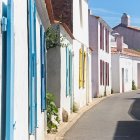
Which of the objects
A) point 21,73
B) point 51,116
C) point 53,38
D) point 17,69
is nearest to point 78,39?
point 53,38

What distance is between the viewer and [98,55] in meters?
33.4

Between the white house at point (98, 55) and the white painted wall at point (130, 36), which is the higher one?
the white painted wall at point (130, 36)

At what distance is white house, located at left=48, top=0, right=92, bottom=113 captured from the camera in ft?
54.2

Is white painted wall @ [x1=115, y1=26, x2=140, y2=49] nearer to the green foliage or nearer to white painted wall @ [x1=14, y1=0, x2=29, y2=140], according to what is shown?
the green foliage

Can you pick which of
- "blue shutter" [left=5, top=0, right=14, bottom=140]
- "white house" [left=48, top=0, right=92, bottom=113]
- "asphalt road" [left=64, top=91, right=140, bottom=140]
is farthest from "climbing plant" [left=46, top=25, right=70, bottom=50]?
"blue shutter" [left=5, top=0, right=14, bottom=140]

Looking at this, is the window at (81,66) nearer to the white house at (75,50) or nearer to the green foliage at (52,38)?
the white house at (75,50)

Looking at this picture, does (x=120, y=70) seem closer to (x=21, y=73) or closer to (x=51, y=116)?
(x=51, y=116)

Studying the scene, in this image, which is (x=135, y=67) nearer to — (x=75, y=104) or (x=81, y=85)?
(x=81, y=85)

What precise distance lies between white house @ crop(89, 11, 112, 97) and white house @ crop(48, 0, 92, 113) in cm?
647

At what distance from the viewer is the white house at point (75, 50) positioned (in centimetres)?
1653

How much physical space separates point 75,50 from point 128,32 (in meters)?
36.4

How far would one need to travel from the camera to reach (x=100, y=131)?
44.7ft

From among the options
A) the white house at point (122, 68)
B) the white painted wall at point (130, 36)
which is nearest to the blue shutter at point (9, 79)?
the white house at point (122, 68)

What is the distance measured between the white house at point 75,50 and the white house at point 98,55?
647 cm
